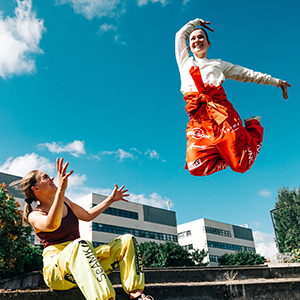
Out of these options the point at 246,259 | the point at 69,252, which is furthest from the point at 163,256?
the point at 69,252

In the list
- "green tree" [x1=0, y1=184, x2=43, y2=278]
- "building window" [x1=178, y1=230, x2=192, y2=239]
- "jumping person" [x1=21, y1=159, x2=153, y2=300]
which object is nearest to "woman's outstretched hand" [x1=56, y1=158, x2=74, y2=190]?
"jumping person" [x1=21, y1=159, x2=153, y2=300]

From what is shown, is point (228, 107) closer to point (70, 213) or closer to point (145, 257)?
point (70, 213)

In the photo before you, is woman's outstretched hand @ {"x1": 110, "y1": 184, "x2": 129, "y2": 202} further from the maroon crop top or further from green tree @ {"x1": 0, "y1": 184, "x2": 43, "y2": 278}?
green tree @ {"x1": 0, "y1": 184, "x2": 43, "y2": 278}

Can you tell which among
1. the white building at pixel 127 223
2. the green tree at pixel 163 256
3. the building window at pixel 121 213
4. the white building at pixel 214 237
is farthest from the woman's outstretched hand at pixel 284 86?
the white building at pixel 214 237

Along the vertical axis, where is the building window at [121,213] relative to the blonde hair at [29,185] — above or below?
above

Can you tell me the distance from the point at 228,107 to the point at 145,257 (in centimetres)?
2630

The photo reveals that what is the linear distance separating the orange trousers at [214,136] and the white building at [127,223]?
109 ft

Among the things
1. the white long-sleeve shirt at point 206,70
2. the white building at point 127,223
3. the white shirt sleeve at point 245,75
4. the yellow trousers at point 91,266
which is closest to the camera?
the yellow trousers at point 91,266

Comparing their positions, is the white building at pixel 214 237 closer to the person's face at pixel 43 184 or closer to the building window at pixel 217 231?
the building window at pixel 217 231

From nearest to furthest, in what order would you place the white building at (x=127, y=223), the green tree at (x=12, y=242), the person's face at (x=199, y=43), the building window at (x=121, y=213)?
the person's face at (x=199, y=43), the green tree at (x=12, y=242), the white building at (x=127, y=223), the building window at (x=121, y=213)

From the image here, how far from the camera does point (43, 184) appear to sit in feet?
9.59

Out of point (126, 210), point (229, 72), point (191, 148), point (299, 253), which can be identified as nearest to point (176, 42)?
point (229, 72)

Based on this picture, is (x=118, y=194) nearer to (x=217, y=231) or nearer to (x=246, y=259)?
(x=246, y=259)

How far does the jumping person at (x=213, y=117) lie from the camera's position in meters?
3.11
